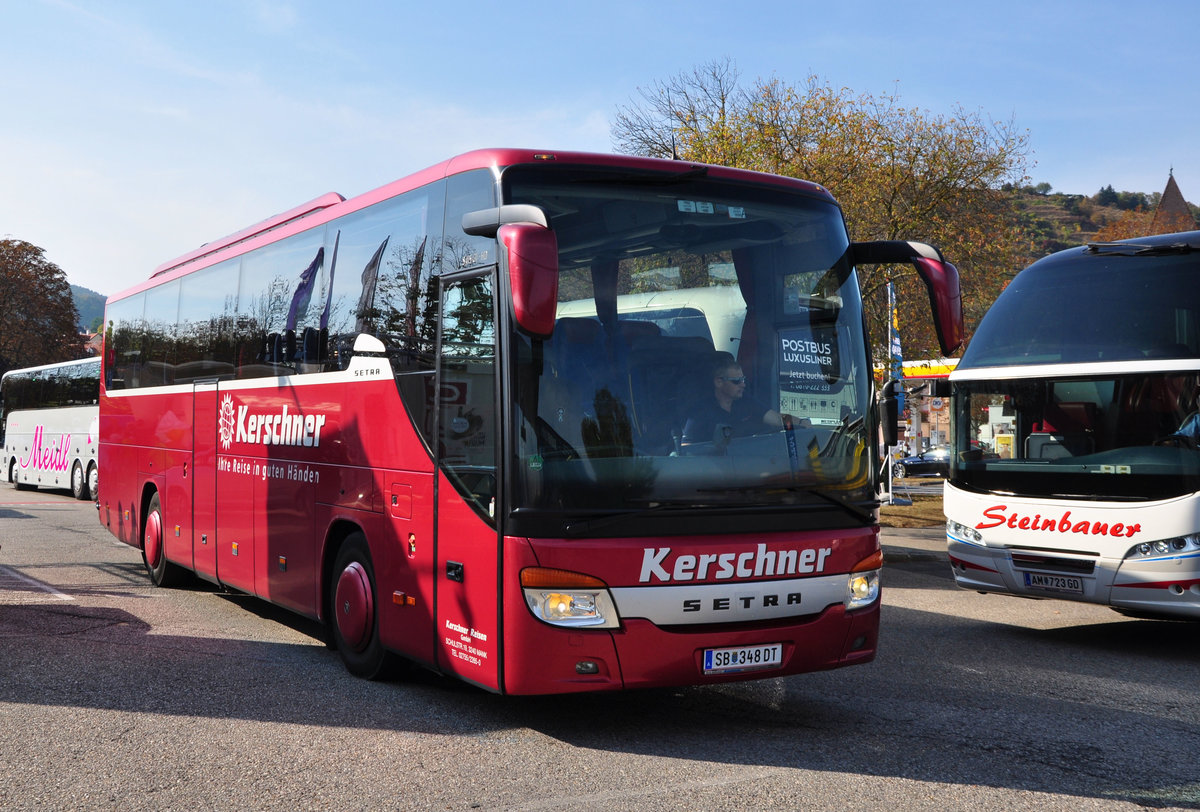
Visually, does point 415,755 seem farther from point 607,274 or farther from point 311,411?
point 311,411

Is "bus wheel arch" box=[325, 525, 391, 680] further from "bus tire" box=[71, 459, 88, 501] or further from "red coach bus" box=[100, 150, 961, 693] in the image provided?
"bus tire" box=[71, 459, 88, 501]

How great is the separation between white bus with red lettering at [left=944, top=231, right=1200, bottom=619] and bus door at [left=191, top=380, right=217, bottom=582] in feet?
21.9

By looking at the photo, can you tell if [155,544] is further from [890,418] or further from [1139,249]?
[1139,249]

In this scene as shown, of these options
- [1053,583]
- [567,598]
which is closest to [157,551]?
[567,598]

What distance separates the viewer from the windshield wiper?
9.93 meters

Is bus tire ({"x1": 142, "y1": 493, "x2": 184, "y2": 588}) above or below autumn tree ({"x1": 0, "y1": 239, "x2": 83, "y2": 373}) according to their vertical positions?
below

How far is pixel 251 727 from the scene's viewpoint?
253 inches

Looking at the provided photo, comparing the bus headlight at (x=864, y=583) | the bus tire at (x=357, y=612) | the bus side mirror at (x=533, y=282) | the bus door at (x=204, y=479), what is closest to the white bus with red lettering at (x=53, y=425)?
the bus door at (x=204, y=479)

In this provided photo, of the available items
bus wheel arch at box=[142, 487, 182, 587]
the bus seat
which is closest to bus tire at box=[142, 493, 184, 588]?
bus wheel arch at box=[142, 487, 182, 587]

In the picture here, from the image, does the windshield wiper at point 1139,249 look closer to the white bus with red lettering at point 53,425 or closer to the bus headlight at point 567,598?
the bus headlight at point 567,598

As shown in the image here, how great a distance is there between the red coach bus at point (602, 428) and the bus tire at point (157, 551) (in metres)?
4.80

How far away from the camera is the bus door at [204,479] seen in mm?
10719

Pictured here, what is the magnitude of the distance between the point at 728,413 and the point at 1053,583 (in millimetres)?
4822

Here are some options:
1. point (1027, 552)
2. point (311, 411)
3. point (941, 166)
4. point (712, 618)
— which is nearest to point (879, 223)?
point (941, 166)
